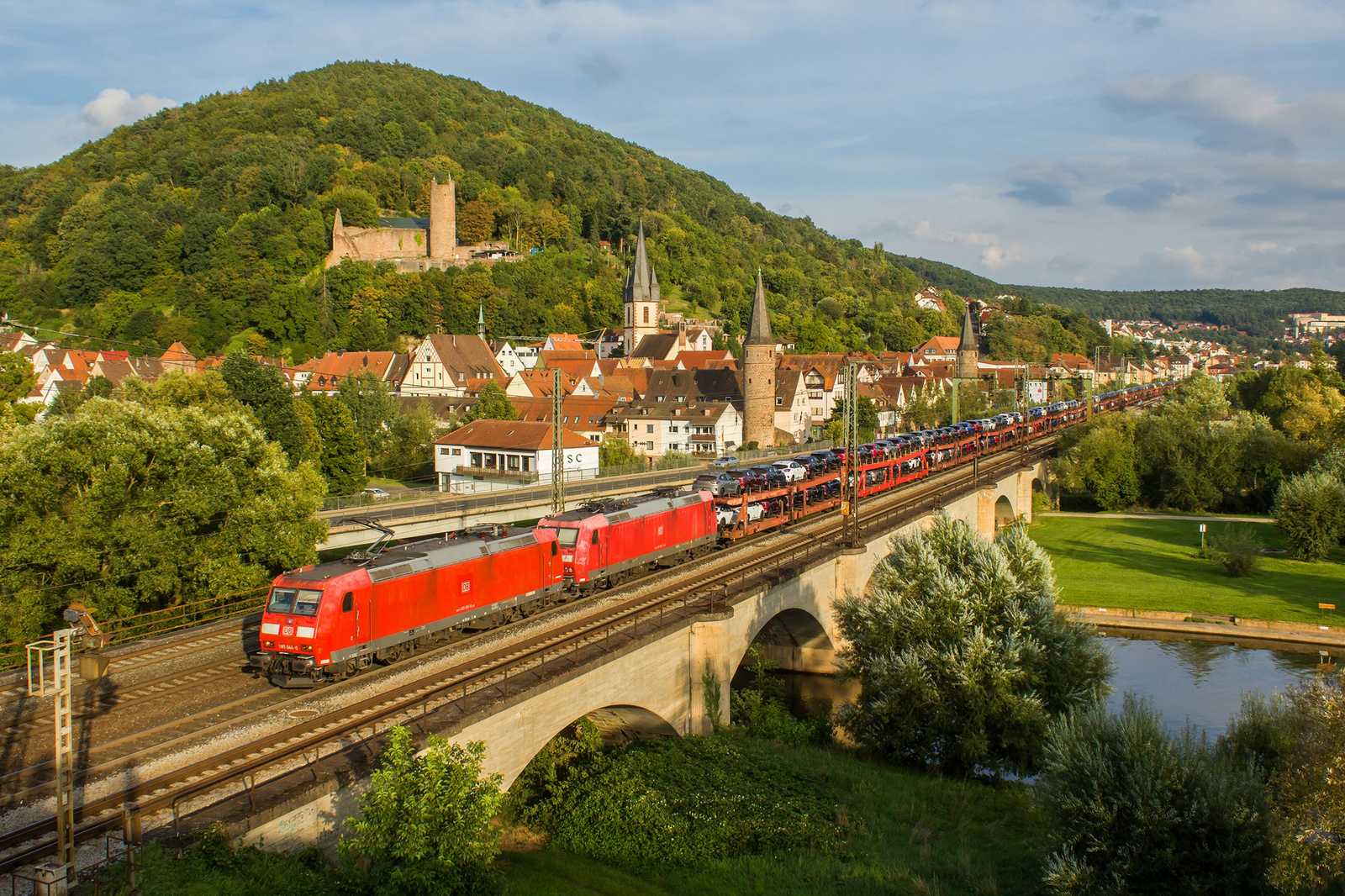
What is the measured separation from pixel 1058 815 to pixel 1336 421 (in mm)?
62090

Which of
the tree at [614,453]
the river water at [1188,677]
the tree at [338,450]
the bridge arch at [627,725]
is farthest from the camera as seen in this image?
the tree at [614,453]

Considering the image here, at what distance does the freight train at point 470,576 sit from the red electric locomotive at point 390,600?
0.03m

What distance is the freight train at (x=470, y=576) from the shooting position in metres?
19.2

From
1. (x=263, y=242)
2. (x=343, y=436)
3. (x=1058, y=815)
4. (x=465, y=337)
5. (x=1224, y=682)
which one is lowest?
(x=1224, y=682)

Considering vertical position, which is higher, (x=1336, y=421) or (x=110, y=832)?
(x=1336, y=421)

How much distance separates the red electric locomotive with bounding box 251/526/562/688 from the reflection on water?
69.3 ft

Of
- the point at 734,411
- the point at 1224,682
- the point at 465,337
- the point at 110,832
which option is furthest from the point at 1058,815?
the point at 465,337

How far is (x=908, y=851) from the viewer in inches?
818

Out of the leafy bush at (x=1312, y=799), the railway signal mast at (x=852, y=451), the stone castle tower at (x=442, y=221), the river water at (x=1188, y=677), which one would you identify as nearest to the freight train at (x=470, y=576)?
the railway signal mast at (x=852, y=451)

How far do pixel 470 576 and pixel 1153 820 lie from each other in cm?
1604

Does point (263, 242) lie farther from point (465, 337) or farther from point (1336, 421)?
point (1336, 421)

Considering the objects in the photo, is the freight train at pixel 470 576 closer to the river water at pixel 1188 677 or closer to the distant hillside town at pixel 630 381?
the river water at pixel 1188 677

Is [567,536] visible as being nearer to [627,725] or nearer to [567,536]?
[567,536]

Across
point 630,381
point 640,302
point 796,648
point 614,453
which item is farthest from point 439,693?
point 640,302
